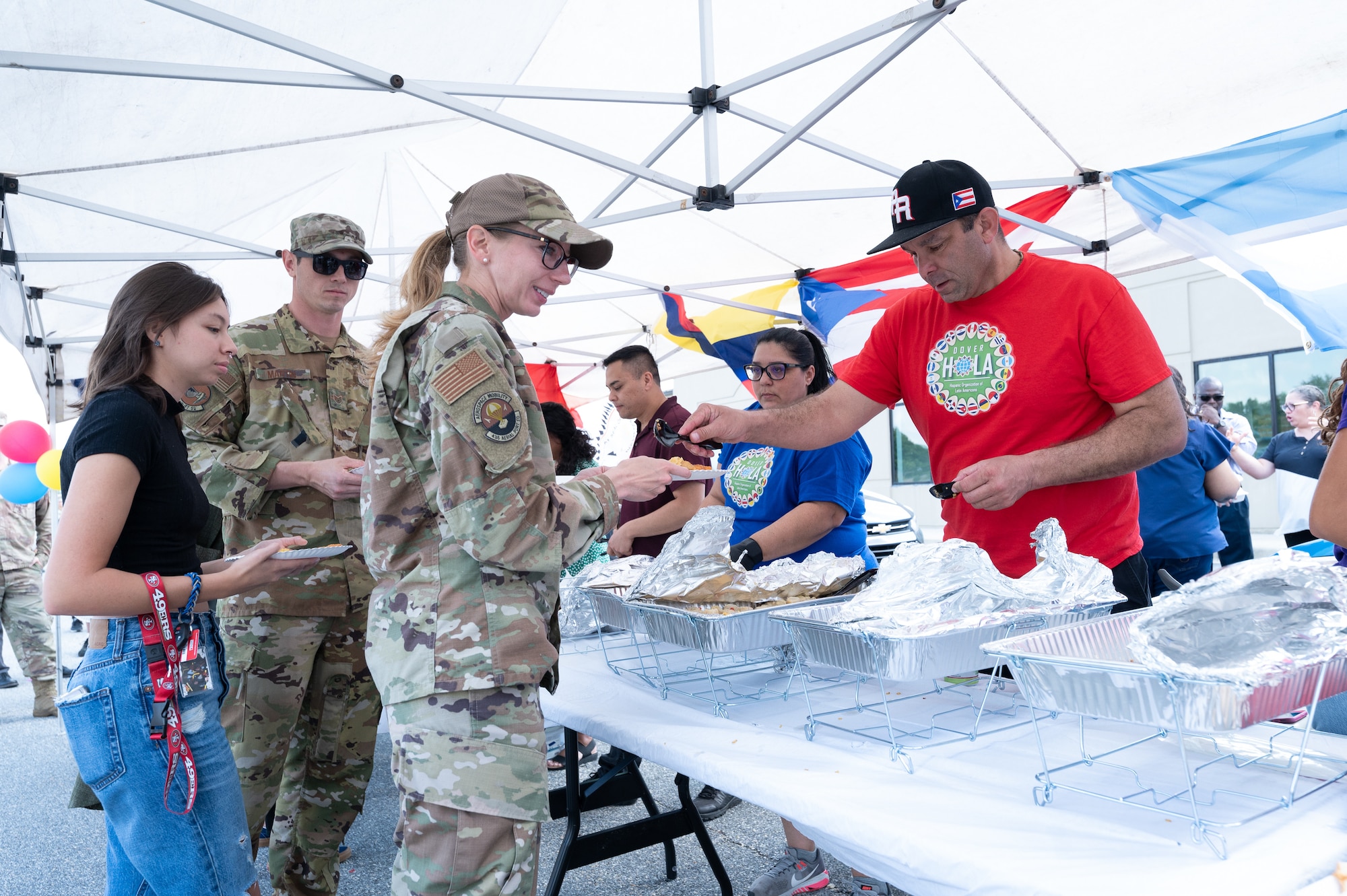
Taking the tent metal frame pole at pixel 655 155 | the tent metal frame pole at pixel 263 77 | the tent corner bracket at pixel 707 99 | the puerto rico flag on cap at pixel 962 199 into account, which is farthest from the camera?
the tent metal frame pole at pixel 655 155

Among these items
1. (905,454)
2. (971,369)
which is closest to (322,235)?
(971,369)

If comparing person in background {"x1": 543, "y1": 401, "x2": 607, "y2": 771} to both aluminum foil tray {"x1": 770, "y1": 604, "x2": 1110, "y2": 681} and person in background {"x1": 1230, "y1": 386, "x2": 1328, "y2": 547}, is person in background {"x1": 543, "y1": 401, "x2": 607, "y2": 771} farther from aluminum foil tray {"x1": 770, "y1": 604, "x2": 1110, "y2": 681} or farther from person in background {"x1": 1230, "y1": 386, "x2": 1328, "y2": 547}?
person in background {"x1": 1230, "y1": 386, "x2": 1328, "y2": 547}

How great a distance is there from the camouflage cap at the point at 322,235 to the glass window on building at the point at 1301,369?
11.1 m

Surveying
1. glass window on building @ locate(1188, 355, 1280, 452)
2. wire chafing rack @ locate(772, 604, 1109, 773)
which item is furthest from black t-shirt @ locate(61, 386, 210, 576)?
glass window on building @ locate(1188, 355, 1280, 452)

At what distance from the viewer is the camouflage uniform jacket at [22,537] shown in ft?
17.8

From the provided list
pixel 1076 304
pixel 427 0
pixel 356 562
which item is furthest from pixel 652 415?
pixel 427 0

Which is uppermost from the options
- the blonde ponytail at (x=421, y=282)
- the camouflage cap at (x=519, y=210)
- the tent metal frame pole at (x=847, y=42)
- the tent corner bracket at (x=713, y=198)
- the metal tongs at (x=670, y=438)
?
the tent metal frame pole at (x=847, y=42)

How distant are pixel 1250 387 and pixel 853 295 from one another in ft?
25.3

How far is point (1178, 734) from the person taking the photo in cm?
100

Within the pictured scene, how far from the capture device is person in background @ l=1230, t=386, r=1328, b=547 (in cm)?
445

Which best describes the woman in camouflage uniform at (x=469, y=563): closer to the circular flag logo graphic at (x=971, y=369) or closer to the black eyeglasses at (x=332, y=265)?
the circular flag logo graphic at (x=971, y=369)

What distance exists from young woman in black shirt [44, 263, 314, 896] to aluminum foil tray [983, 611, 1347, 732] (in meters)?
1.40

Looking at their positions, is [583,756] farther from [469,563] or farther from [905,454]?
[905,454]

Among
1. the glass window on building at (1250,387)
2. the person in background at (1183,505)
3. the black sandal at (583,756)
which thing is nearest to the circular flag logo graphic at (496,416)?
the black sandal at (583,756)
